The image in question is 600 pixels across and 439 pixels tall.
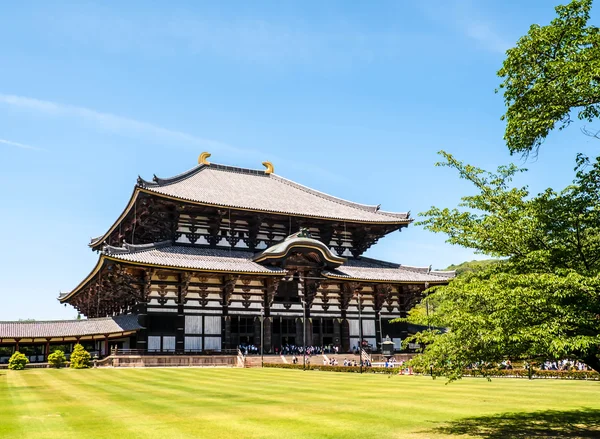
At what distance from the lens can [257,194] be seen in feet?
180

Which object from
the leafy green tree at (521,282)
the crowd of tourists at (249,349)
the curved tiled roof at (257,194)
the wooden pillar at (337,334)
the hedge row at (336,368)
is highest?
the curved tiled roof at (257,194)

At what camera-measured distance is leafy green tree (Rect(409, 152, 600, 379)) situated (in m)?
11.3

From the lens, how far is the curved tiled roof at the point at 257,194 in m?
48.0

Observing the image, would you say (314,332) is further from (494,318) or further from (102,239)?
(494,318)

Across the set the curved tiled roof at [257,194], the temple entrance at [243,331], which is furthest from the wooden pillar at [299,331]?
the curved tiled roof at [257,194]

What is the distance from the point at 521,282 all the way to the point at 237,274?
110 ft

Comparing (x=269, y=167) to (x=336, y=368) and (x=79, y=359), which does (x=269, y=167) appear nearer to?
(x=336, y=368)

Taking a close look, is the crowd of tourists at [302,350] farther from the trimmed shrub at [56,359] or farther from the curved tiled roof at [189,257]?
the trimmed shrub at [56,359]

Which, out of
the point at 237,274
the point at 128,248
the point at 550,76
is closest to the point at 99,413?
the point at 550,76

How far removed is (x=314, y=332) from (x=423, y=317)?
36.9m

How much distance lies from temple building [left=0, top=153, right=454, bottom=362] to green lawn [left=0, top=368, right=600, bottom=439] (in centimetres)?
1702

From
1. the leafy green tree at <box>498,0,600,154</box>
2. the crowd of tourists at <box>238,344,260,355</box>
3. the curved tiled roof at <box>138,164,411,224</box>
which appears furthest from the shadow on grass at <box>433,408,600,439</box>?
the curved tiled roof at <box>138,164,411,224</box>

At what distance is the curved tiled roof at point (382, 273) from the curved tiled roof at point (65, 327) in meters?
18.0

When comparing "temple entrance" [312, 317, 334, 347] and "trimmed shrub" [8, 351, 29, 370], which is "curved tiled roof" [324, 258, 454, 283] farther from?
"trimmed shrub" [8, 351, 29, 370]
